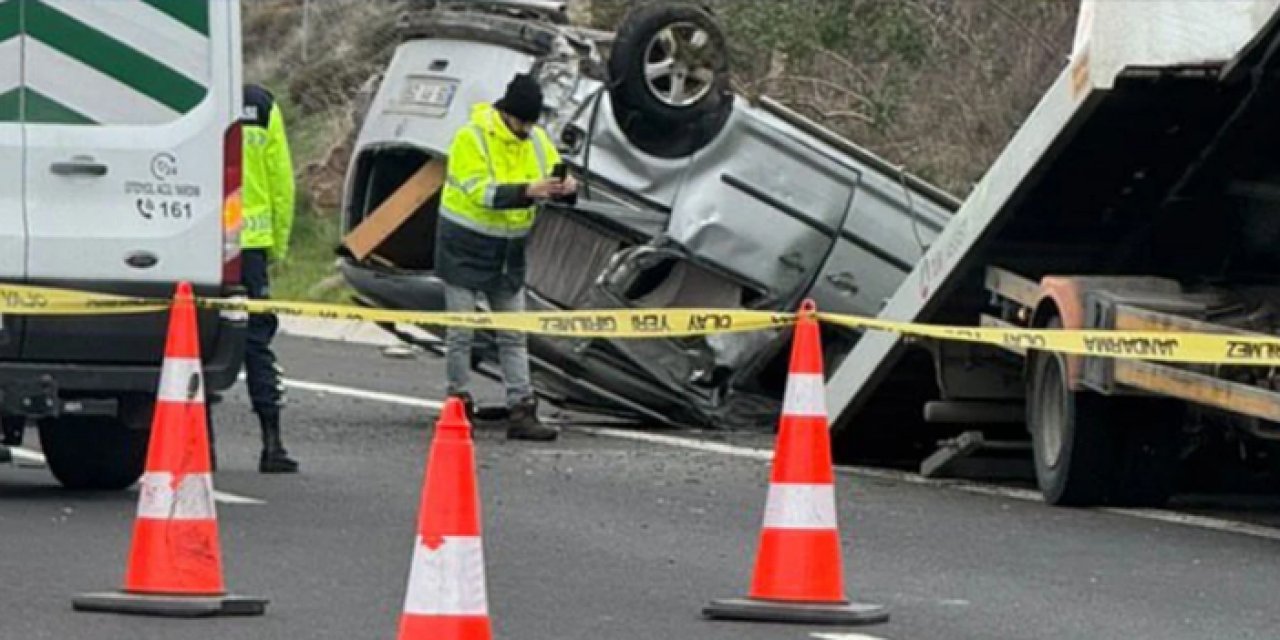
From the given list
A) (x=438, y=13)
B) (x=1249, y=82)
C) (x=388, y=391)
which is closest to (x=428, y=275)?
(x=438, y=13)

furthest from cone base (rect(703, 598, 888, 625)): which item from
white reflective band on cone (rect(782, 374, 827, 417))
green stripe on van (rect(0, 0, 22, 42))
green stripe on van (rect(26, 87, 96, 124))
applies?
green stripe on van (rect(0, 0, 22, 42))

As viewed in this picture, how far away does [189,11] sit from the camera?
→ 12.4m

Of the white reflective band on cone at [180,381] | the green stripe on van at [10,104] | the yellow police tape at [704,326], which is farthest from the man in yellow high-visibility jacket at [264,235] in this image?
the white reflective band on cone at [180,381]

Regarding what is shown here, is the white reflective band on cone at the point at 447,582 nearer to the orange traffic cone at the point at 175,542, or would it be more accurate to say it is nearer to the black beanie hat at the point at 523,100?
the orange traffic cone at the point at 175,542

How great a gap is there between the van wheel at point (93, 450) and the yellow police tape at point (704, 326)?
0.89m

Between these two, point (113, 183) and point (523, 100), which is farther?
point (523, 100)

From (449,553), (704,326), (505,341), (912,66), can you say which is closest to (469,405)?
(505,341)

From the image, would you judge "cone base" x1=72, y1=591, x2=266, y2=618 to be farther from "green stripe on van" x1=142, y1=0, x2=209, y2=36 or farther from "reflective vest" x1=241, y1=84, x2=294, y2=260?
"reflective vest" x1=241, y1=84, x2=294, y2=260

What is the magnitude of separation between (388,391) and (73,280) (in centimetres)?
710

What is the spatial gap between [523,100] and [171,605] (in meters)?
6.58

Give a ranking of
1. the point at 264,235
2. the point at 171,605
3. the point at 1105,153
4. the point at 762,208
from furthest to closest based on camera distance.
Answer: the point at 762,208 < the point at 264,235 < the point at 1105,153 < the point at 171,605

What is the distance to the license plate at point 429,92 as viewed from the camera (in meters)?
16.7

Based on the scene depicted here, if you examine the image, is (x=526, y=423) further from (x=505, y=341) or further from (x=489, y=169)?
(x=489, y=169)

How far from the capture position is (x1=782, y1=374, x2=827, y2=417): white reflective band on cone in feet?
31.6
